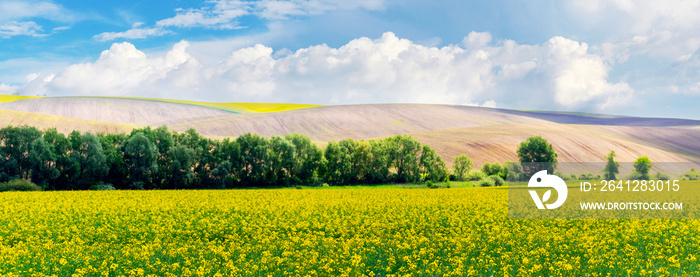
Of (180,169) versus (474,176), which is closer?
(180,169)

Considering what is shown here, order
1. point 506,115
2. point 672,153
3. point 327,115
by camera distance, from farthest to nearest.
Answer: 1. point 506,115
2. point 327,115
3. point 672,153

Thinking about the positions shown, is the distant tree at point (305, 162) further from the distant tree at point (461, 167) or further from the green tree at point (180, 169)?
the distant tree at point (461, 167)

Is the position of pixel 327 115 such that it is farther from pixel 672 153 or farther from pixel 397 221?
pixel 397 221

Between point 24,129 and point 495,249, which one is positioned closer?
point 495,249

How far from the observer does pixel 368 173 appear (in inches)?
3723

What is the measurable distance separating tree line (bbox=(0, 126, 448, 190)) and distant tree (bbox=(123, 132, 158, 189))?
0.14 m

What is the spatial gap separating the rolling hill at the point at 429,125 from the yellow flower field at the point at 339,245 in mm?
103151

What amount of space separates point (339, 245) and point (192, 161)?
6718cm

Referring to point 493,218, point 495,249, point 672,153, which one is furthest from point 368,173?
point 672,153

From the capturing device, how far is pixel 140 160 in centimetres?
7988

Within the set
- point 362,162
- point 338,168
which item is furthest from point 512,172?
point 338,168

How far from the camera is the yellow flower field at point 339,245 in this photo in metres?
16.1

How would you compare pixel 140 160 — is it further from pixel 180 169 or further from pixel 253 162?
pixel 253 162

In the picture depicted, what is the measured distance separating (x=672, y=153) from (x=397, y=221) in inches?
6090
